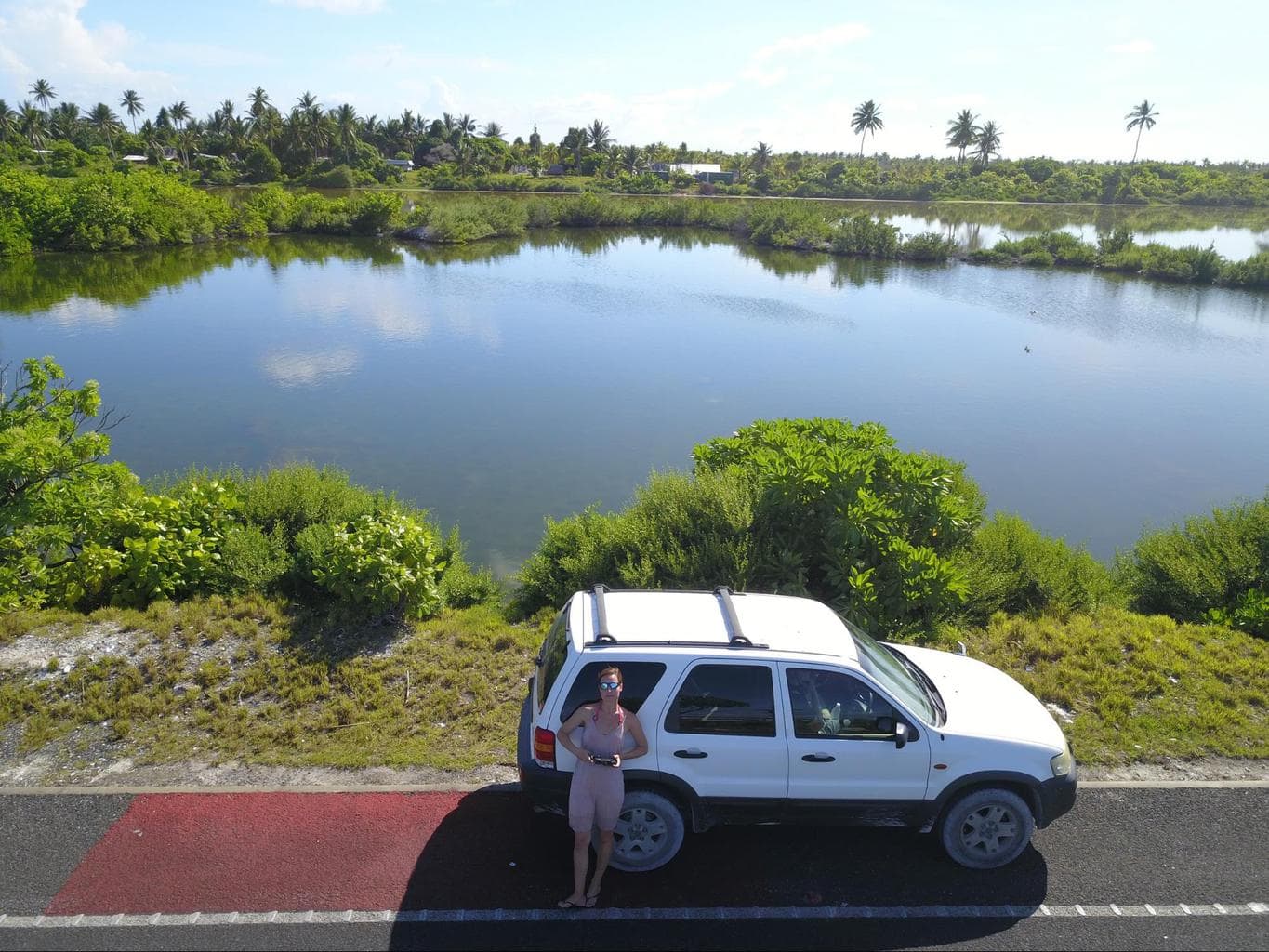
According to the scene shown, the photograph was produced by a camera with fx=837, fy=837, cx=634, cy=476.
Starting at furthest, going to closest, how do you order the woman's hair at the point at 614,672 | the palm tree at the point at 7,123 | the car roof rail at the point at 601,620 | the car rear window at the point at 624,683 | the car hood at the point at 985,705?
1. the palm tree at the point at 7,123
2. the car hood at the point at 985,705
3. the car roof rail at the point at 601,620
4. the car rear window at the point at 624,683
5. the woman's hair at the point at 614,672

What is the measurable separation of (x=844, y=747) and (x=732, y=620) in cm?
126

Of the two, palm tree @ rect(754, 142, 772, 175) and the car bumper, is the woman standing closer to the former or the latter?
the car bumper

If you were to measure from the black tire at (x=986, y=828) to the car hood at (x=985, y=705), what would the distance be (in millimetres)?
476

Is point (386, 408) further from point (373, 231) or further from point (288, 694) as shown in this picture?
point (373, 231)

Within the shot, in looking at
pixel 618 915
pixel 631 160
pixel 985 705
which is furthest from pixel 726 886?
pixel 631 160

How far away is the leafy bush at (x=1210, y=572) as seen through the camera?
1192cm

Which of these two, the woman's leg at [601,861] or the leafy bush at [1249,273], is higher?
the leafy bush at [1249,273]

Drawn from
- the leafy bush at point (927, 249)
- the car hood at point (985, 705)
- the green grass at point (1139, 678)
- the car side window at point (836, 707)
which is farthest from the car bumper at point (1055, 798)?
the leafy bush at point (927, 249)

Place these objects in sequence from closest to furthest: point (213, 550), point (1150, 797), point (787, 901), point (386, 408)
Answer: point (787, 901) → point (1150, 797) → point (213, 550) → point (386, 408)

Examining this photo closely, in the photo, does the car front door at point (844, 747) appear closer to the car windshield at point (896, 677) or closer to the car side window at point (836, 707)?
the car side window at point (836, 707)

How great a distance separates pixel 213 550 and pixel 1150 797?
11.5 meters

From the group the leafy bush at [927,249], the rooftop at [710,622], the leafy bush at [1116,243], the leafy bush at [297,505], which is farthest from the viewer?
the leafy bush at [927,249]

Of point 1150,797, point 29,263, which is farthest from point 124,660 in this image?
point 29,263

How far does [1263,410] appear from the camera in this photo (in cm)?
3055
